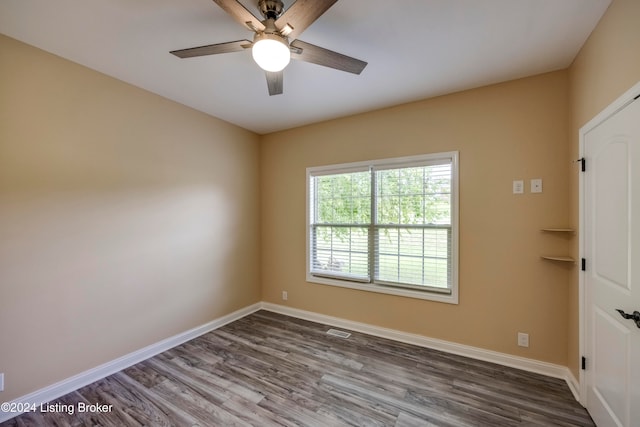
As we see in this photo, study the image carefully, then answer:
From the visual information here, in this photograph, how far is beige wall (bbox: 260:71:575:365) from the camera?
7.64 feet

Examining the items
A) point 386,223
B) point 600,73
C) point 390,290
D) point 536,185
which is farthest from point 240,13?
point 390,290

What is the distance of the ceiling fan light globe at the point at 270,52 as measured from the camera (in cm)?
144

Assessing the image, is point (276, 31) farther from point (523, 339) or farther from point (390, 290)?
point (523, 339)

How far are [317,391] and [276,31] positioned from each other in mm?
2589

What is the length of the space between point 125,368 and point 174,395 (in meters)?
0.76

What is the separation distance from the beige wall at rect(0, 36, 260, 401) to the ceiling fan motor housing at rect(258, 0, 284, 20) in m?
1.86

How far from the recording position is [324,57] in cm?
171

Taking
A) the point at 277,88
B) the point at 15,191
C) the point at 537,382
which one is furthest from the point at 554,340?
the point at 15,191

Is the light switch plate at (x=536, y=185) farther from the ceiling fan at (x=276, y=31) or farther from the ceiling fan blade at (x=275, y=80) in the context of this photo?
the ceiling fan blade at (x=275, y=80)

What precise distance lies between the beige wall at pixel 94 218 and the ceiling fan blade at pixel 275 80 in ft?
5.28

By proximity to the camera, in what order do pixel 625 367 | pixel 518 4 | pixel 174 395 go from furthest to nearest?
pixel 174 395 → pixel 518 4 → pixel 625 367

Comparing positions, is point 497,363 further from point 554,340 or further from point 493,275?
point 493,275

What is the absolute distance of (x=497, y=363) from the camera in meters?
2.52

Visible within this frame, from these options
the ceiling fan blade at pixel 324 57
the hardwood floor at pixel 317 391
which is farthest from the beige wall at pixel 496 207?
the ceiling fan blade at pixel 324 57
